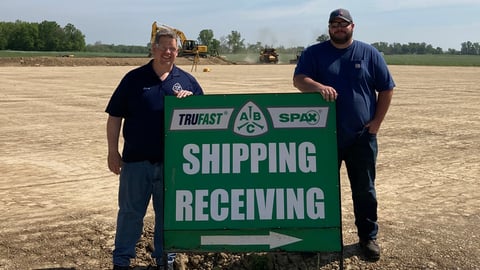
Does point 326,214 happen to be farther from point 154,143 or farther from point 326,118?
point 154,143

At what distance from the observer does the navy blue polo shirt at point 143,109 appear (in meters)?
3.71

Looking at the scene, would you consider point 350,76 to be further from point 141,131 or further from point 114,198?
point 114,198

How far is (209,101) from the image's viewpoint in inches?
147

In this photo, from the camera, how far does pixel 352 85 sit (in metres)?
4.03

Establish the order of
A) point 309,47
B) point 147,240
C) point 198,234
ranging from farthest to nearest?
point 147,240
point 309,47
point 198,234

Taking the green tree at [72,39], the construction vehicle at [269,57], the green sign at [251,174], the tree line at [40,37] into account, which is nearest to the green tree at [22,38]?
the tree line at [40,37]

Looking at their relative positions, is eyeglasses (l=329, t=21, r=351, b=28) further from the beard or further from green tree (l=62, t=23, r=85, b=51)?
green tree (l=62, t=23, r=85, b=51)

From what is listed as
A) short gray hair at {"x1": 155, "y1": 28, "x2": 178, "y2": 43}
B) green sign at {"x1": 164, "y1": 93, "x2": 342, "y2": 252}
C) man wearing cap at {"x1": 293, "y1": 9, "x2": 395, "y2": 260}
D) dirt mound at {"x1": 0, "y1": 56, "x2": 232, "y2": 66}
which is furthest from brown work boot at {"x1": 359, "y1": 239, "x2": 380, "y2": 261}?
dirt mound at {"x1": 0, "y1": 56, "x2": 232, "y2": 66}

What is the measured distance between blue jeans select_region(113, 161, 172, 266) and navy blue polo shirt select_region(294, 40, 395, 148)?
4.65 ft

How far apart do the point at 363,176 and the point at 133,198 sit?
183cm

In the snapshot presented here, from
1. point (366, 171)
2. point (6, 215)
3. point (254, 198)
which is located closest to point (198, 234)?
point (254, 198)

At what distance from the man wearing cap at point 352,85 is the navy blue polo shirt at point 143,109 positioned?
1.09 m

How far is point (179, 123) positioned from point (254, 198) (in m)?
0.75

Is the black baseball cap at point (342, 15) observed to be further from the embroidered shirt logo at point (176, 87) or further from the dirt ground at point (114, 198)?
the dirt ground at point (114, 198)
